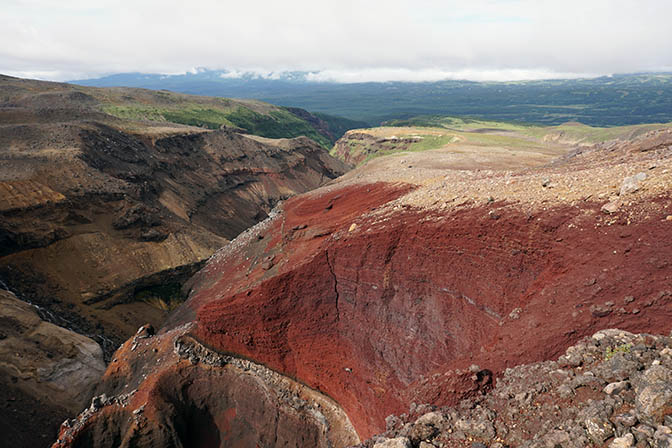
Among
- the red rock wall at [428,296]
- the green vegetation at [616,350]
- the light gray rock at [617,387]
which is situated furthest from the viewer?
the red rock wall at [428,296]

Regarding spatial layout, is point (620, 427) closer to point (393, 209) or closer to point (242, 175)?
point (393, 209)

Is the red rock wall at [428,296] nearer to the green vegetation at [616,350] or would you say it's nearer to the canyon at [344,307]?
the canyon at [344,307]

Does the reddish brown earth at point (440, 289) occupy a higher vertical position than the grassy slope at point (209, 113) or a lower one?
lower

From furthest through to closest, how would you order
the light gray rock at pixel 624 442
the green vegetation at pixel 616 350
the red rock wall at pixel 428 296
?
the red rock wall at pixel 428 296
the green vegetation at pixel 616 350
the light gray rock at pixel 624 442

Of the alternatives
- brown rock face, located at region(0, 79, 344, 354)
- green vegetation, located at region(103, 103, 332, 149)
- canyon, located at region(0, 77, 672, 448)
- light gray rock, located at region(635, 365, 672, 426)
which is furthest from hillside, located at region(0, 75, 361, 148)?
light gray rock, located at region(635, 365, 672, 426)

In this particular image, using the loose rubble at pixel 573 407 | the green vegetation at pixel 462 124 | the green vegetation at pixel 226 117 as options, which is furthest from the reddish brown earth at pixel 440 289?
the green vegetation at pixel 462 124

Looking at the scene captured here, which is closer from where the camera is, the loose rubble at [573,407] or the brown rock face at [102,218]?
the loose rubble at [573,407]

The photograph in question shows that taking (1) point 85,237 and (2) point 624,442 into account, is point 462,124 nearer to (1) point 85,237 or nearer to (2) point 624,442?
(1) point 85,237

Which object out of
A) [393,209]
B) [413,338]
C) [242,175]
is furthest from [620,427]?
[242,175]

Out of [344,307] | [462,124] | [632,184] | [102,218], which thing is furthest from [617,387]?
[462,124]
